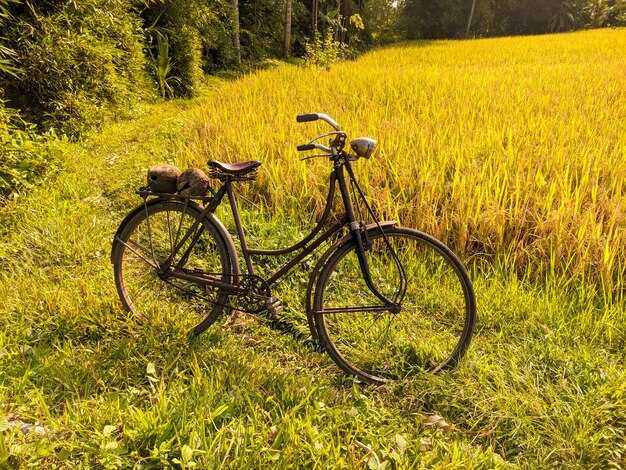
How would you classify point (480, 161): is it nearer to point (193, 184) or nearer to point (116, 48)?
point (193, 184)

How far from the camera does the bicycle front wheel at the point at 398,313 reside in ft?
6.12

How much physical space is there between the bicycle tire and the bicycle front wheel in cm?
67

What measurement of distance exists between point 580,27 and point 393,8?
17263mm

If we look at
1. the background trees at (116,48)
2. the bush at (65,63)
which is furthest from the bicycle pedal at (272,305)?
the bush at (65,63)

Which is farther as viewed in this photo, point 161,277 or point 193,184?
point 161,277

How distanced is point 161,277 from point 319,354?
102 centimetres

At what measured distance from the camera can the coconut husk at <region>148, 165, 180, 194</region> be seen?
207 cm

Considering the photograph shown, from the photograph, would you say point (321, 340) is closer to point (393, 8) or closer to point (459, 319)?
point (459, 319)

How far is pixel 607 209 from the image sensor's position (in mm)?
2607

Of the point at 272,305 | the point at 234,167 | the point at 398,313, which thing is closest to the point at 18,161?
the point at 234,167

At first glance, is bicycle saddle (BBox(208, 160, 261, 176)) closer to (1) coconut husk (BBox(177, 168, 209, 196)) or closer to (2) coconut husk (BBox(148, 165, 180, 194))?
(1) coconut husk (BBox(177, 168, 209, 196))

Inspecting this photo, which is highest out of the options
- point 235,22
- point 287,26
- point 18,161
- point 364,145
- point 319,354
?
point 287,26

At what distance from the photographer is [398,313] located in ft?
6.75

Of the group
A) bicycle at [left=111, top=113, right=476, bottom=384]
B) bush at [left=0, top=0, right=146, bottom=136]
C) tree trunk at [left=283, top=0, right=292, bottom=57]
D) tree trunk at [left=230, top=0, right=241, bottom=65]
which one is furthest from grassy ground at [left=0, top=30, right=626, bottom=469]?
tree trunk at [left=283, top=0, right=292, bottom=57]
